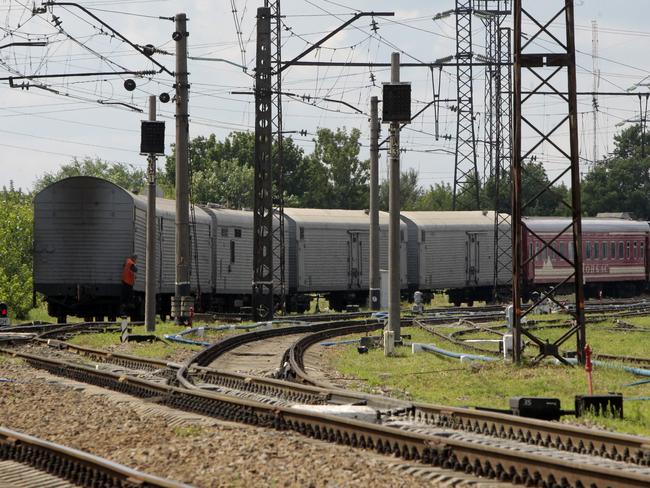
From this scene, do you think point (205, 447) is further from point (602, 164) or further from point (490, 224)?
point (602, 164)

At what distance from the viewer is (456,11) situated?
67.2 metres

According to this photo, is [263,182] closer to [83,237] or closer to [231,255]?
[83,237]

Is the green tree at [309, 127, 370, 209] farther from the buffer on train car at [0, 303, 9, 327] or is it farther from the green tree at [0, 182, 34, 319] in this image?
the buffer on train car at [0, 303, 9, 327]

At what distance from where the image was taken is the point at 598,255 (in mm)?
57938

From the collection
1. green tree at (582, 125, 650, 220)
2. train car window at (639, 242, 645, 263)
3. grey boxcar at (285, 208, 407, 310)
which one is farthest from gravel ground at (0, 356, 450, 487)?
green tree at (582, 125, 650, 220)

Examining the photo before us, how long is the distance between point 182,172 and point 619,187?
79.1 m

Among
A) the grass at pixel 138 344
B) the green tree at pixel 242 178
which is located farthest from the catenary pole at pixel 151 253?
the green tree at pixel 242 178

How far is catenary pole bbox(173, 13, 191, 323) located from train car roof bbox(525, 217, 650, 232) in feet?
80.3

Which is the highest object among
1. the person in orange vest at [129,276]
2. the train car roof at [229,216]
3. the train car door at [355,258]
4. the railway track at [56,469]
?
the train car roof at [229,216]

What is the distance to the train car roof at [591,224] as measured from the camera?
55219 millimetres

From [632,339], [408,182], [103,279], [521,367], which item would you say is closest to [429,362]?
[521,367]

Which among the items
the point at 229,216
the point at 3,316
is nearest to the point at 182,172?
the point at 3,316

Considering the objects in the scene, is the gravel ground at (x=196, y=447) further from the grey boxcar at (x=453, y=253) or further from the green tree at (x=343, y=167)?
the green tree at (x=343, y=167)

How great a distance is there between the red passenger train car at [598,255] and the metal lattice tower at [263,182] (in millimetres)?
19027
